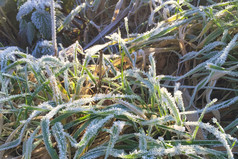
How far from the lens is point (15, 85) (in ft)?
3.43

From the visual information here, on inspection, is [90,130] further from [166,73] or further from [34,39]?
[34,39]

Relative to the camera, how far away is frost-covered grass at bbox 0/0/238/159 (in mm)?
704

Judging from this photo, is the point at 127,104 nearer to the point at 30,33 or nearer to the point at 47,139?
the point at 47,139

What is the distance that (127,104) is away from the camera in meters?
0.80

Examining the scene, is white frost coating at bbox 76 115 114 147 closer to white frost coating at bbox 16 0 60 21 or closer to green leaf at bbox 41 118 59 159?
green leaf at bbox 41 118 59 159

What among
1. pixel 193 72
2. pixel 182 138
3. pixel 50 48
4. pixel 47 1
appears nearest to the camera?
pixel 182 138

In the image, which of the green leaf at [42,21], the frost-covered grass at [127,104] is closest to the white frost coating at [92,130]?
the frost-covered grass at [127,104]

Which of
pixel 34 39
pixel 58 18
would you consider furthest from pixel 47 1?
pixel 34 39

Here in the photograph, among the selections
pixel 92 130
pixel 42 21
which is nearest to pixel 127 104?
pixel 92 130

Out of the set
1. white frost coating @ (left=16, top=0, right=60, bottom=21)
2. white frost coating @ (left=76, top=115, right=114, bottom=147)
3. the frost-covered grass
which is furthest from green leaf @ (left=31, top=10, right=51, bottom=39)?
white frost coating @ (left=76, top=115, right=114, bottom=147)

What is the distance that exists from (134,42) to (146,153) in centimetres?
54

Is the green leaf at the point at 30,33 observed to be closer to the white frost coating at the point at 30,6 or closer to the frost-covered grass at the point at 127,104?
the white frost coating at the point at 30,6

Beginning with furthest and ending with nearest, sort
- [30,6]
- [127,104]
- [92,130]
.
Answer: [30,6] → [127,104] → [92,130]

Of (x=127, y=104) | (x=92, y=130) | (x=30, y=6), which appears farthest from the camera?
(x=30, y=6)
